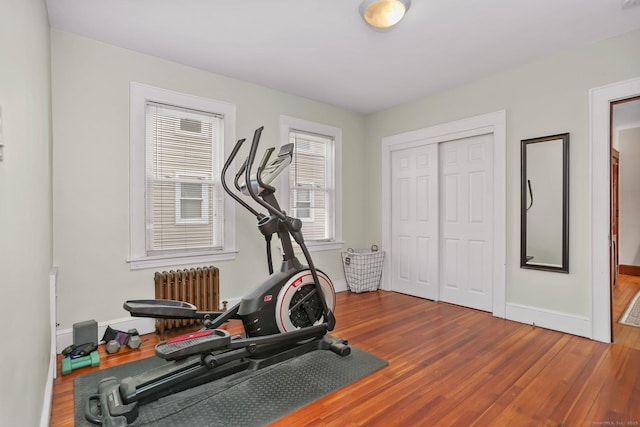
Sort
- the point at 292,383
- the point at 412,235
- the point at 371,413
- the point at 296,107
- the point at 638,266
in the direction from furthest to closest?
the point at 638,266 → the point at 412,235 → the point at 296,107 → the point at 292,383 → the point at 371,413

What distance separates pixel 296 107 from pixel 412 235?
7.60 feet

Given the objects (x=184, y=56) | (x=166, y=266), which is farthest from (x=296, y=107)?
(x=166, y=266)

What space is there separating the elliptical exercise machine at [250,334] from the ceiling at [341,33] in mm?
937

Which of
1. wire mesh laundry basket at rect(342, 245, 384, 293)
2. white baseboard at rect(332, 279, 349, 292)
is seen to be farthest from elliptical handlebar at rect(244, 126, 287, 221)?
white baseboard at rect(332, 279, 349, 292)

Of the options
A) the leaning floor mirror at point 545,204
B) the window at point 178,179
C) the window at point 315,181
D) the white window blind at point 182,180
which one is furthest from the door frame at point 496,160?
the white window blind at point 182,180

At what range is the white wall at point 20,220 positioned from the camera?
3.25 ft

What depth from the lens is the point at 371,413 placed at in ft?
5.91

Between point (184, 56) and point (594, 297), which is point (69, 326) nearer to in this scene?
point (184, 56)

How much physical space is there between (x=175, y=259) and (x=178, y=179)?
0.80 m

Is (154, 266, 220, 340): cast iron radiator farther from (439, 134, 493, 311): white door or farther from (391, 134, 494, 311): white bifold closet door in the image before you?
(439, 134, 493, 311): white door

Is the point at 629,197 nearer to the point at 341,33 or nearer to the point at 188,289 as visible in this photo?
the point at 341,33

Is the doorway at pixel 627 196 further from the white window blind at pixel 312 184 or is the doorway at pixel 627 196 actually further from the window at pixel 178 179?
the window at pixel 178 179

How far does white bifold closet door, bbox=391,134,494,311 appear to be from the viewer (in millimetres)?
3707

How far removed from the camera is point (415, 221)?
14.4ft
